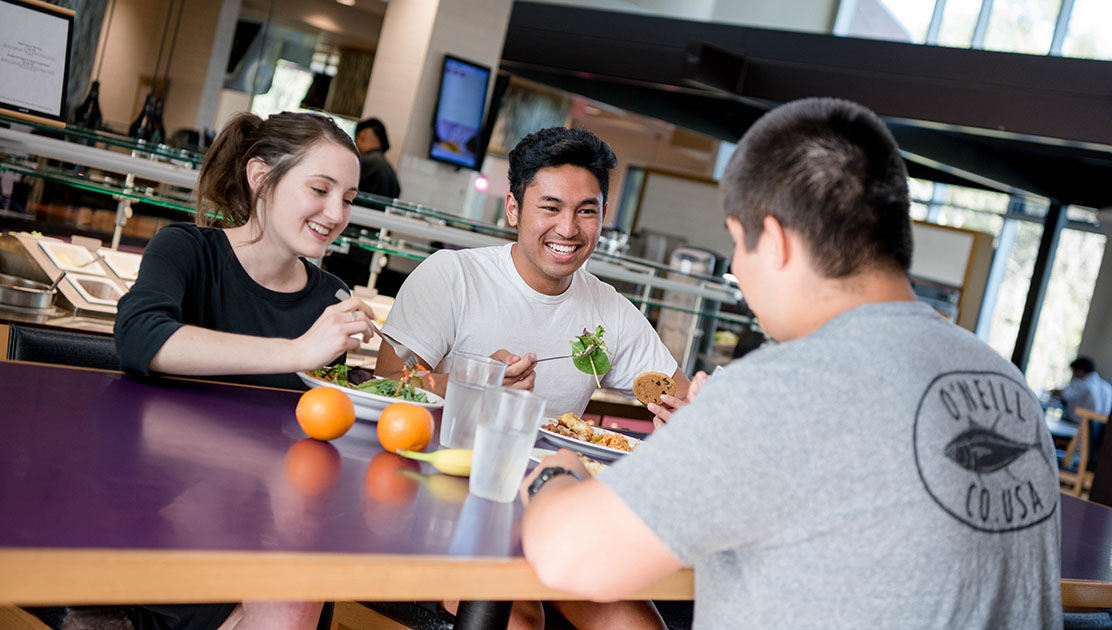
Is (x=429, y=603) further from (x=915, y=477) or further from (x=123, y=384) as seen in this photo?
(x=915, y=477)

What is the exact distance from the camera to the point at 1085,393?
953 cm

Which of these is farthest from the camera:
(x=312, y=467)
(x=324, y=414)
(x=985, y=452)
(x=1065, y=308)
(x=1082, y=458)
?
(x=1065, y=308)

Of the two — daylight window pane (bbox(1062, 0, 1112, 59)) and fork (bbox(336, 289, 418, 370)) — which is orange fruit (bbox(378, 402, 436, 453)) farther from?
daylight window pane (bbox(1062, 0, 1112, 59))

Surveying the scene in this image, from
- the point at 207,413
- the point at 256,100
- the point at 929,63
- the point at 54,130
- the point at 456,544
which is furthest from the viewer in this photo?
the point at 256,100

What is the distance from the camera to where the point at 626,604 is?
1.61 meters

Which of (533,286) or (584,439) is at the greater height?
(533,286)

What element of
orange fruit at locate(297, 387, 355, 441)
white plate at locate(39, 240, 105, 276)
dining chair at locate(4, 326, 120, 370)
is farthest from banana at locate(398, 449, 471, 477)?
white plate at locate(39, 240, 105, 276)

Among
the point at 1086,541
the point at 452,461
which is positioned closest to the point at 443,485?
the point at 452,461

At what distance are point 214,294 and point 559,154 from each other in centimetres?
86

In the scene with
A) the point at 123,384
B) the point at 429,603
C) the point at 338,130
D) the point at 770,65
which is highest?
the point at 770,65

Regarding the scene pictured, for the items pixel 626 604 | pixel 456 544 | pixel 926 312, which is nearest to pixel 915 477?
pixel 926 312

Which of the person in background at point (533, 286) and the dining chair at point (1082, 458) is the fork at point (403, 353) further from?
the dining chair at point (1082, 458)

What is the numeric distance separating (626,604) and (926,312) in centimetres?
77

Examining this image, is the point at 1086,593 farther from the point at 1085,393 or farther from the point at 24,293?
the point at 1085,393
